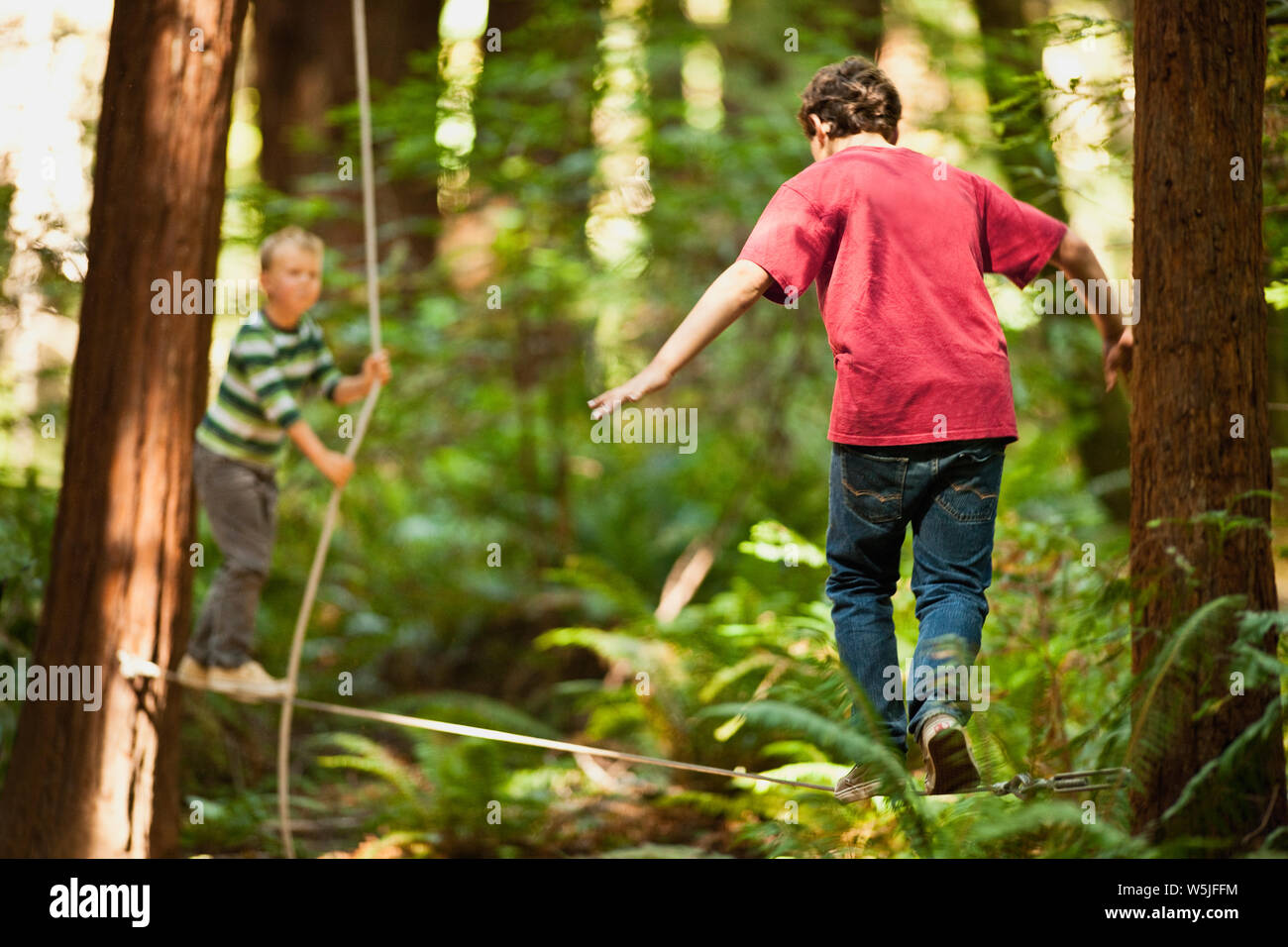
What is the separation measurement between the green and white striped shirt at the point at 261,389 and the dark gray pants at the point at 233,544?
0.23 ft

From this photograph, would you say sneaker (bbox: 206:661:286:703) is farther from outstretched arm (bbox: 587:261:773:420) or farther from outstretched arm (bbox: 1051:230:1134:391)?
outstretched arm (bbox: 1051:230:1134:391)

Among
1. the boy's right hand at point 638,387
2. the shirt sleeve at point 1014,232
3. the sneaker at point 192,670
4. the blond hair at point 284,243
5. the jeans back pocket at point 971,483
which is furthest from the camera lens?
the sneaker at point 192,670

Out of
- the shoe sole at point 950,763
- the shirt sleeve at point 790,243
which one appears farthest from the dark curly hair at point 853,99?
the shoe sole at point 950,763

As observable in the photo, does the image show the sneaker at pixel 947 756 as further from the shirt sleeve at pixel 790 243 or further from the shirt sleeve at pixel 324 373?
the shirt sleeve at pixel 324 373

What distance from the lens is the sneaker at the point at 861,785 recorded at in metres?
3.03

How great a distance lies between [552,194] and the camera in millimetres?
8266

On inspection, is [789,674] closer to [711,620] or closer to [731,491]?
[711,620]

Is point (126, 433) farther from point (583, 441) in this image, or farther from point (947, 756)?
point (583, 441)

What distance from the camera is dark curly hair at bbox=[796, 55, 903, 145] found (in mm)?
3016

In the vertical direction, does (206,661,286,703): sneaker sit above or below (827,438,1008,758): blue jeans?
below

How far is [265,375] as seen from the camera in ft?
13.2

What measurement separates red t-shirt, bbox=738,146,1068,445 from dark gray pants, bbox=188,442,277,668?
2307mm

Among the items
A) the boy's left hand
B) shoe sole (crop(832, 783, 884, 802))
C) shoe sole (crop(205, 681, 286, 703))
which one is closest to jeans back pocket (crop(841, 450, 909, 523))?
shoe sole (crop(832, 783, 884, 802))
